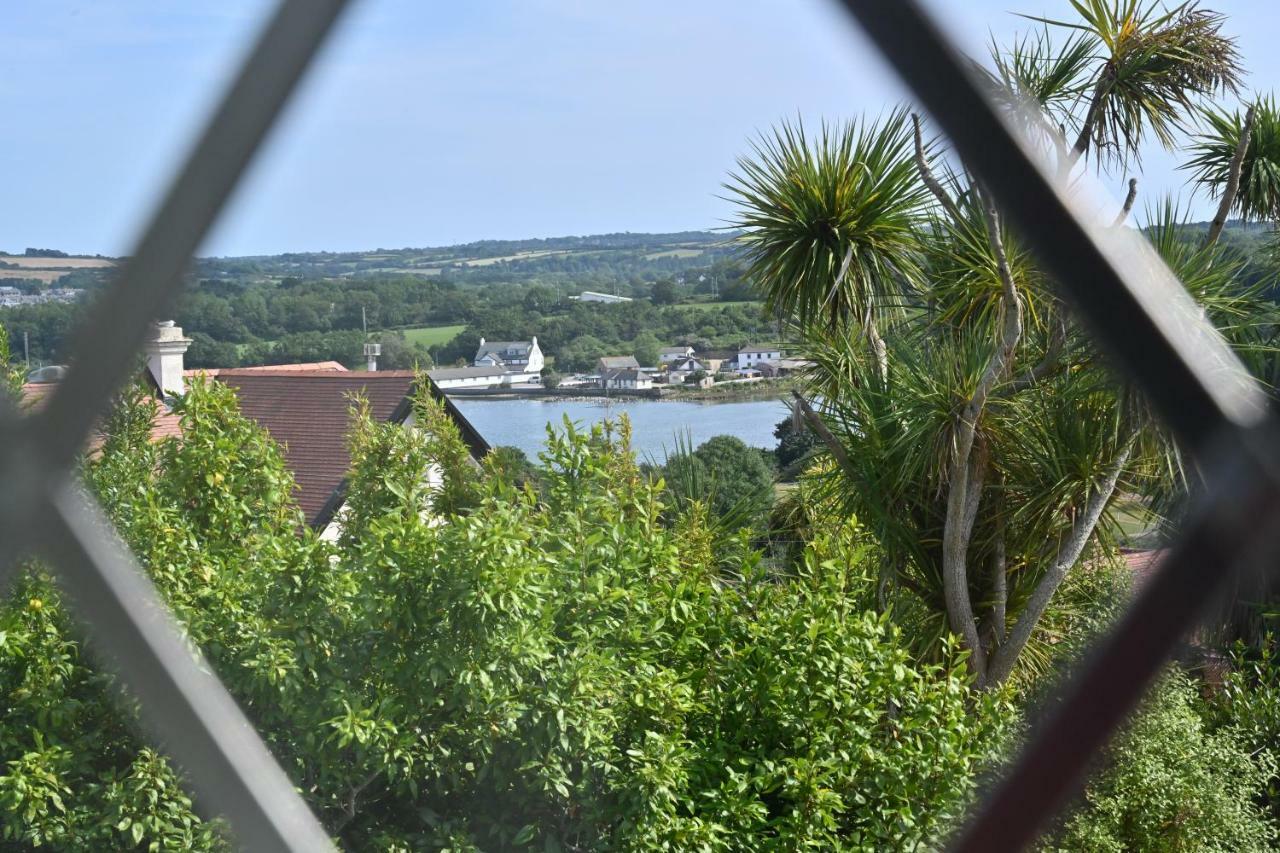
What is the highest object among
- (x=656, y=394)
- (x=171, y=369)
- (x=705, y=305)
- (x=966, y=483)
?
(x=705, y=305)

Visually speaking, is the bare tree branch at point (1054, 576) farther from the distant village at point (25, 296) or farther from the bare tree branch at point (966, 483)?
the distant village at point (25, 296)

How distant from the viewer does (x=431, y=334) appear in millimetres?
13469

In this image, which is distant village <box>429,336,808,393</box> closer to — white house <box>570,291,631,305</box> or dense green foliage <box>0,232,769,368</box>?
dense green foliage <box>0,232,769,368</box>

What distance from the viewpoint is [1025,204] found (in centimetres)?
52

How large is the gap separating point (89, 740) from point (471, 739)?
3.86 feet

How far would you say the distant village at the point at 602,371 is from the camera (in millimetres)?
13297

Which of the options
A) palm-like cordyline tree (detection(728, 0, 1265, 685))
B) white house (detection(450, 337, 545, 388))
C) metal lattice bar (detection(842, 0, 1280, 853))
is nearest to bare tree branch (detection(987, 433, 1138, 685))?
palm-like cordyline tree (detection(728, 0, 1265, 685))

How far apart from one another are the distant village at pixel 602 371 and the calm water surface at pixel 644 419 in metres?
0.36

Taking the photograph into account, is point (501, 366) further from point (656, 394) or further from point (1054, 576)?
point (1054, 576)

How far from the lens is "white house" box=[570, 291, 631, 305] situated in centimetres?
1386

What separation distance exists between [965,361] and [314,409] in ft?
25.9

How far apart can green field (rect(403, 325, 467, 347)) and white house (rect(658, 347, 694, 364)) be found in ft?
7.37

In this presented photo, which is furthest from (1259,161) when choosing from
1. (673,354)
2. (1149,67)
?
(673,354)

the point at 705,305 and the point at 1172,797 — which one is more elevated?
the point at 705,305
